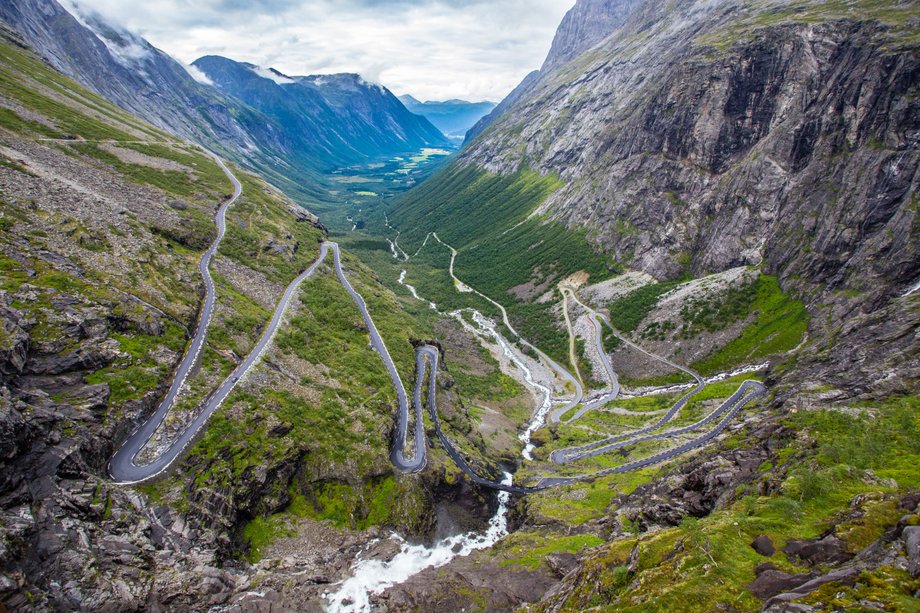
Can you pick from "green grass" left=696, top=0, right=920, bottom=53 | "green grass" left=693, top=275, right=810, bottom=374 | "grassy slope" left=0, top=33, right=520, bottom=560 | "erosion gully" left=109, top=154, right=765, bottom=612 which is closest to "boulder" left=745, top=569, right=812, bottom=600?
"erosion gully" left=109, top=154, right=765, bottom=612

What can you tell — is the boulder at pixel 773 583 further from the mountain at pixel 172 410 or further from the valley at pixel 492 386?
the mountain at pixel 172 410

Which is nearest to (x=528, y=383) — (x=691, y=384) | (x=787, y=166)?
(x=691, y=384)

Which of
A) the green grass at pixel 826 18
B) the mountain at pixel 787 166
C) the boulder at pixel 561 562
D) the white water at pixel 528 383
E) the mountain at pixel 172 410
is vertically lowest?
the white water at pixel 528 383

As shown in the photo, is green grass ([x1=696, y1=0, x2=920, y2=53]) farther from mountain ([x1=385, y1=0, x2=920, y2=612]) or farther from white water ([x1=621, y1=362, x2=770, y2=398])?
white water ([x1=621, y1=362, x2=770, y2=398])

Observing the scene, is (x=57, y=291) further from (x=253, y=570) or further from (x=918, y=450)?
(x=918, y=450)

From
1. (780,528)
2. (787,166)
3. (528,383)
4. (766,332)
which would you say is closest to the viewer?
(780,528)

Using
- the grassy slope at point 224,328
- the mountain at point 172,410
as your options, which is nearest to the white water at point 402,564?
the mountain at point 172,410

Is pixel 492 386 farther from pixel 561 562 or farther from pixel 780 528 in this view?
pixel 780 528
